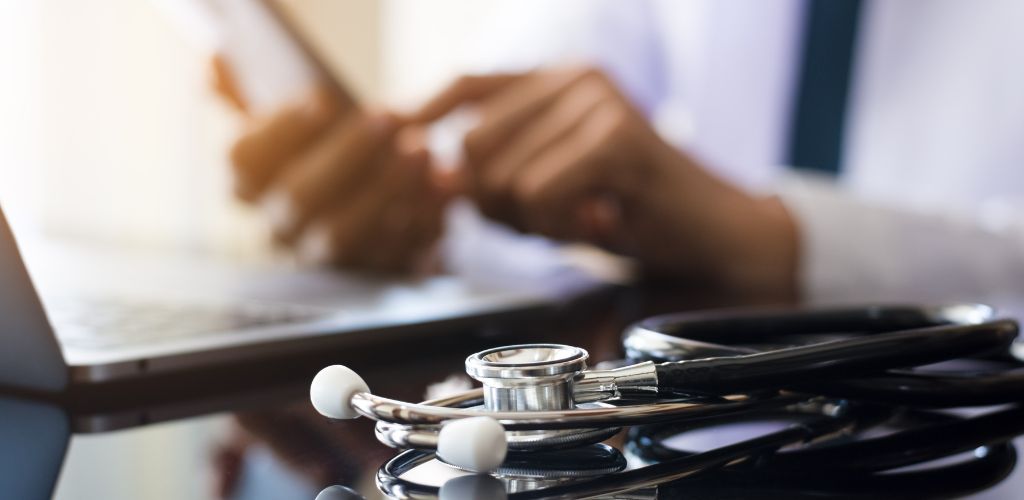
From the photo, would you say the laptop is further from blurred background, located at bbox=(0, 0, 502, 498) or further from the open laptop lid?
blurred background, located at bbox=(0, 0, 502, 498)

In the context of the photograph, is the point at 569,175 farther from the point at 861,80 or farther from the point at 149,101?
the point at 149,101

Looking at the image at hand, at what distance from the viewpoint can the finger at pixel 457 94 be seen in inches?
29.2

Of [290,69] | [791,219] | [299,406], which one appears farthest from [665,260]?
[299,406]

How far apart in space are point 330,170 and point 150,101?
1562 mm

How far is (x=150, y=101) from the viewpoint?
2.13 m

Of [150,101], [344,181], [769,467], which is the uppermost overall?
[150,101]

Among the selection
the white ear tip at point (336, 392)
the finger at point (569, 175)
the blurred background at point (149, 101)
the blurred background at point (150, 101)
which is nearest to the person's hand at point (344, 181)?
the finger at point (569, 175)

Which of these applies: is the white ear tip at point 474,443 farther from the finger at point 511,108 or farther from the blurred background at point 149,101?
the blurred background at point 149,101

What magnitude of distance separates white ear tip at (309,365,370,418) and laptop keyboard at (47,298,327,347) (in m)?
0.14

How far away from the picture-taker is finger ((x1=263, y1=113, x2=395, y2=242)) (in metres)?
0.77

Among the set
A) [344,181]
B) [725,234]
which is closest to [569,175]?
[725,234]

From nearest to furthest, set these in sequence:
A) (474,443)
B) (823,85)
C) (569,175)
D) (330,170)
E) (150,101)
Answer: (474,443) → (569,175) → (330,170) → (823,85) → (150,101)

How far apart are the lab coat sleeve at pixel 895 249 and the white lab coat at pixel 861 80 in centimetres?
3

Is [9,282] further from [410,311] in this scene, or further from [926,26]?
[926,26]
